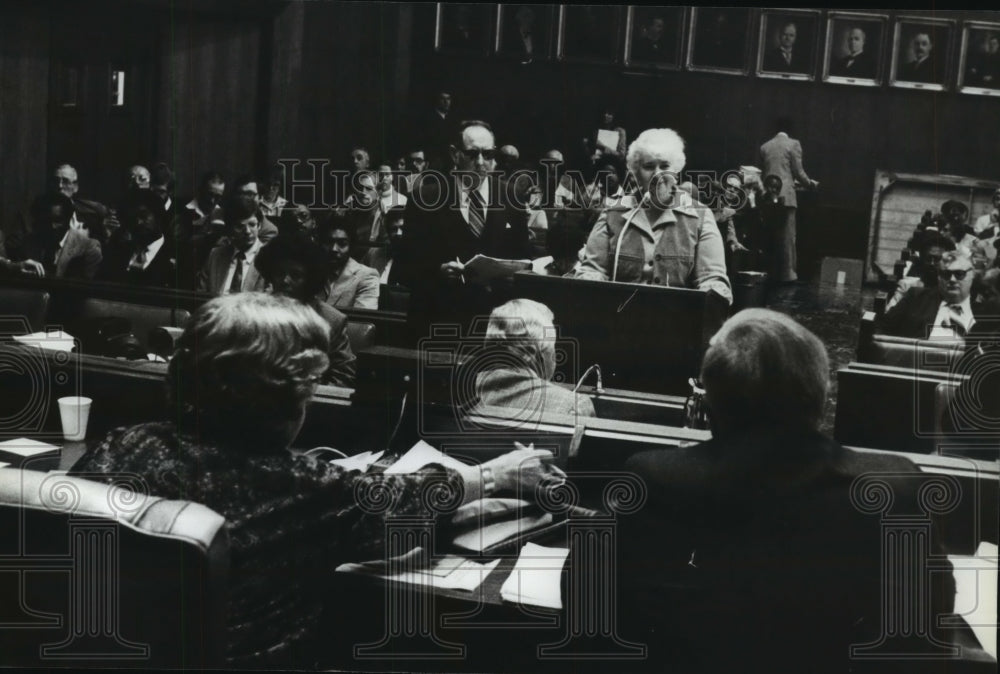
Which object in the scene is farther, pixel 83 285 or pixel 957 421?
pixel 83 285

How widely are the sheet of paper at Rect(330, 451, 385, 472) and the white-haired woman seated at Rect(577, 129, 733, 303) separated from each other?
885 millimetres

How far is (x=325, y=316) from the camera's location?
3.47 metres

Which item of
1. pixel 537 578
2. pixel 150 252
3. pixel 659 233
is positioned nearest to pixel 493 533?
pixel 537 578

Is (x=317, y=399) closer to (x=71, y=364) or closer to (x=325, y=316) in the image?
(x=325, y=316)

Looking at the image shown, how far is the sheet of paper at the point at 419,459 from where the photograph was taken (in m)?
3.37

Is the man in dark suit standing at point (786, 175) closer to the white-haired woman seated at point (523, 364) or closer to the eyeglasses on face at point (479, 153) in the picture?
the white-haired woman seated at point (523, 364)

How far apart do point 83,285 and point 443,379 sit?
4.36ft

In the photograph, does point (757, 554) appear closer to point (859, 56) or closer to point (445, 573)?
point (445, 573)

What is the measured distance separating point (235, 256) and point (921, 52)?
7.58 ft

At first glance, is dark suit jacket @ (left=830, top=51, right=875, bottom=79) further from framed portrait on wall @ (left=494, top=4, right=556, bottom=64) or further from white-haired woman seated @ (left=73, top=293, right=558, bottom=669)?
white-haired woman seated @ (left=73, top=293, right=558, bottom=669)

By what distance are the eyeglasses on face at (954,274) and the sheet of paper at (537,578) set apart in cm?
145

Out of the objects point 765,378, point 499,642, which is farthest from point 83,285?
point 765,378

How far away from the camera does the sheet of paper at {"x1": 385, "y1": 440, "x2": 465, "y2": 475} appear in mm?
3373
